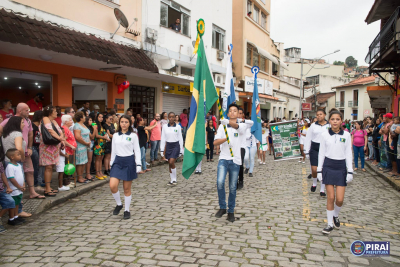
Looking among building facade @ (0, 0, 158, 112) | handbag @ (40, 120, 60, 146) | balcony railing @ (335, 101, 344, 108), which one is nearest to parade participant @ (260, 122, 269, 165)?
building facade @ (0, 0, 158, 112)

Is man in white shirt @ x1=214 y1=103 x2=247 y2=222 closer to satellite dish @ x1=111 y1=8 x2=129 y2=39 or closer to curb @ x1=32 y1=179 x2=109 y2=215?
curb @ x1=32 y1=179 x2=109 y2=215

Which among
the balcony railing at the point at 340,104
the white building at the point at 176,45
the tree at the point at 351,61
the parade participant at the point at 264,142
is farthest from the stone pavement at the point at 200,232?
the tree at the point at 351,61

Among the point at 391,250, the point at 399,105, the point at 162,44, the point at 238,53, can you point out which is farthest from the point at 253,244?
the point at 238,53

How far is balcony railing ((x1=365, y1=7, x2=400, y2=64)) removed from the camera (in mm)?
11994

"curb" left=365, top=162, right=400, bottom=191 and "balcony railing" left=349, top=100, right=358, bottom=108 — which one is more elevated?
"balcony railing" left=349, top=100, right=358, bottom=108

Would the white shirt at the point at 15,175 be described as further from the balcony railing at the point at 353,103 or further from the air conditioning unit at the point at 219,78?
the balcony railing at the point at 353,103

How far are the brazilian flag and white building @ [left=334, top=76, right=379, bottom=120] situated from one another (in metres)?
→ 48.2

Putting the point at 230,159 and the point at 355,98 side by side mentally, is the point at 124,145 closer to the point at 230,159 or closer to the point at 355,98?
the point at 230,159

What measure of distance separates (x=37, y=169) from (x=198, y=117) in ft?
13.2

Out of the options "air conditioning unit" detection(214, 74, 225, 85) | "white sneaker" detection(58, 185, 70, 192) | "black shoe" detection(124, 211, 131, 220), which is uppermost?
"air conditioning unit" detection(214, 74, 225, 85)

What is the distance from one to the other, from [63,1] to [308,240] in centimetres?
1019

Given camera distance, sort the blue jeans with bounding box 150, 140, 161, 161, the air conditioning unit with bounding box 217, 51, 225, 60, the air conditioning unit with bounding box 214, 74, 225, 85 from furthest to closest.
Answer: the air conditioning unit with bounding box 214, 74, 225, 85, the air conditioning unit with bounding box 217, 51, 225, 60, the blue jeans with bounding box 150, 140, 161, 161

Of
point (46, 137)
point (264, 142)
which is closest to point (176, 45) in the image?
point (264, 142)

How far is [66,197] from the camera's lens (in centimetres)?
686
